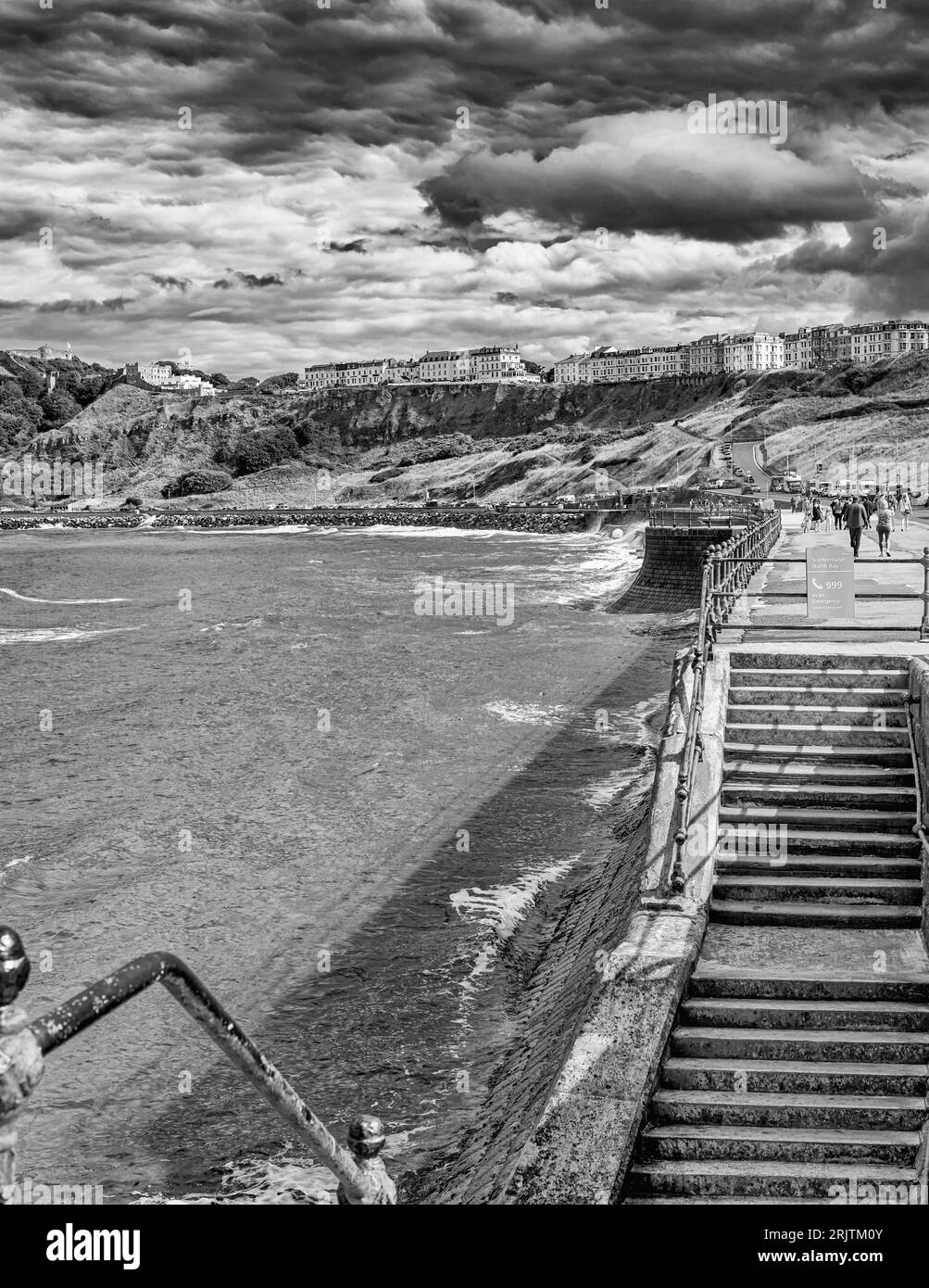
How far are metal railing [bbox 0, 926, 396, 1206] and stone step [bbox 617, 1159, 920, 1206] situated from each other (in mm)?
2811

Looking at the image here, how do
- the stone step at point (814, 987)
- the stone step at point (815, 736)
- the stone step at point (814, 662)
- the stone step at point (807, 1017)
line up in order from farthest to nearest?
the stone step at point (814, 662)
the stone step at point (815, 736)
the stone step at point (814, 987)
the stone step at point (807, 1017)

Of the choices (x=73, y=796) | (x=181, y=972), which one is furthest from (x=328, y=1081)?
(x=73, y=796)

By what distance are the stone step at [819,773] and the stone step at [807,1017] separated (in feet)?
9.21

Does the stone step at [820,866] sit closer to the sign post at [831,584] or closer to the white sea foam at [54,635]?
the sign post at [831,584]

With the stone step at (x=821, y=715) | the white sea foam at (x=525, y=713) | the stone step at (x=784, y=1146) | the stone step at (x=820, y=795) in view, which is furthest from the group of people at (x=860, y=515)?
the stone step at (x=784, y=1146)

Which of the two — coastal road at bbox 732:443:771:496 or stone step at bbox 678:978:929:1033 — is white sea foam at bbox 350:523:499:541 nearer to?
coastal road at bbox 732:443:771:496

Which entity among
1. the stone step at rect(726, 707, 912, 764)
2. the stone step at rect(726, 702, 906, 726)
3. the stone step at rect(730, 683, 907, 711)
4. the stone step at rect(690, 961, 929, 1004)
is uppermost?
the stone step at rect(730, 683, 907, 711)

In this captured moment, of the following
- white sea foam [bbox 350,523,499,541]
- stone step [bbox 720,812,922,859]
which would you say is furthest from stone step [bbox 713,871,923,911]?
white sea foam [bbox 350,523,499,541]

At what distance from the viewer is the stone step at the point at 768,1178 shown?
6191 millimetres

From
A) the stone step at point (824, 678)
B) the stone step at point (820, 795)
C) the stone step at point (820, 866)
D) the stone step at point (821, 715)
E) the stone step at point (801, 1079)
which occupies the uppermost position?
the stone step at point (824, 678)

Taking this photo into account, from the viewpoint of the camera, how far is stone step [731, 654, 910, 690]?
36.4 feet

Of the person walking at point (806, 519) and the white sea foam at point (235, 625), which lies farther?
the person walking at point (806, 519)

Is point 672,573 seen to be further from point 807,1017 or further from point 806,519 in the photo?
point 807,1017

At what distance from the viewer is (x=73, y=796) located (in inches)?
719
